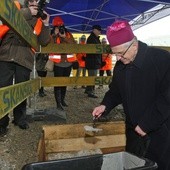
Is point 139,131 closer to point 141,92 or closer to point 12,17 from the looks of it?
point 141,92

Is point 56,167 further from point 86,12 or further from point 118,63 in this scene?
point 86,12

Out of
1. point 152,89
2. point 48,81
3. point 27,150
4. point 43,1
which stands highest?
point 43,1

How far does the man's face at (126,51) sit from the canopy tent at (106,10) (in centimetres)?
832

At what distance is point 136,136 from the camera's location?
3.12m

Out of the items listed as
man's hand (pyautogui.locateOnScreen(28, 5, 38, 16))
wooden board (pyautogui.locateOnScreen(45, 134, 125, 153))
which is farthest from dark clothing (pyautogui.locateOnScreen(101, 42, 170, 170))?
wooden board (pyautogui.locateOnScreen(45, 134, 125, 153))

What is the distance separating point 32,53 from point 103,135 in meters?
1.55

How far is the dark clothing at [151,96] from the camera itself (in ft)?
9.24

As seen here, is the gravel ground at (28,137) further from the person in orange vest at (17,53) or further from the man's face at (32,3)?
the man's face at (32,3)

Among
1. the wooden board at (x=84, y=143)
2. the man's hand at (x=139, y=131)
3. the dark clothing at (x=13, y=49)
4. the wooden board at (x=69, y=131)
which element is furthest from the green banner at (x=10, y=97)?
the wooden board at (x=84, y=143)

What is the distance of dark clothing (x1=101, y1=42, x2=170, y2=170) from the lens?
111 inches

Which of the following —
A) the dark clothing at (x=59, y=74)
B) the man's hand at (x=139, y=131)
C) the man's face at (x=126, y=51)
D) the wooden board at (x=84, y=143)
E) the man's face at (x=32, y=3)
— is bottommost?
the wooden board at (x=84, y=143)

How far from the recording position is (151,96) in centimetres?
290

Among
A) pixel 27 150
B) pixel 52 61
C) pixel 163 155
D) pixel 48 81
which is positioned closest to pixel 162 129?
pixel 163 155

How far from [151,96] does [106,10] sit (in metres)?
10.8
